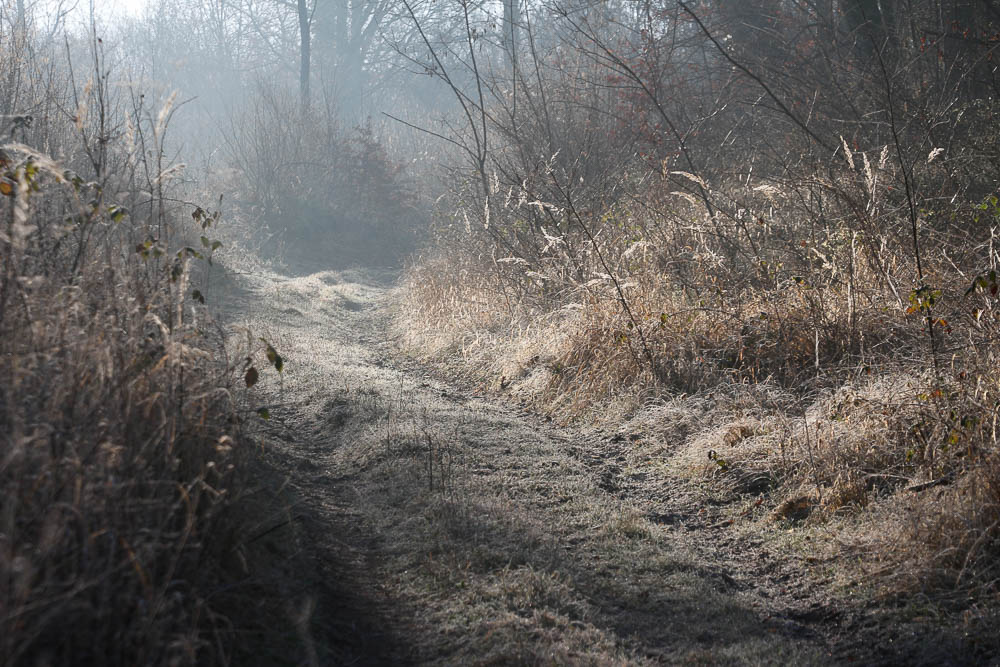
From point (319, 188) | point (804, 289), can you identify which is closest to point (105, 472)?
point (804, 289)

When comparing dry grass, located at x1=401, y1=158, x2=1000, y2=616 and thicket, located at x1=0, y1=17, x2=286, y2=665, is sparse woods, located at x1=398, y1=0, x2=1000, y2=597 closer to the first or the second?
dry grass, located at x1=401, y1=158, x2=1000, y2=616

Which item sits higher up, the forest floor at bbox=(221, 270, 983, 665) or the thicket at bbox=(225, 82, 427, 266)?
the thicket at bbox=(225, 82, 427, 266)

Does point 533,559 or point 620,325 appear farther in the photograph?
point 620,325

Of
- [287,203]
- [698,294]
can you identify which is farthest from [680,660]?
[287,203]

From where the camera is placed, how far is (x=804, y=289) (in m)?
6.02

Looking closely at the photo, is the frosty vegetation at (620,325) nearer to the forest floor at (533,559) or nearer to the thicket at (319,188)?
the forest floor at (533,559)

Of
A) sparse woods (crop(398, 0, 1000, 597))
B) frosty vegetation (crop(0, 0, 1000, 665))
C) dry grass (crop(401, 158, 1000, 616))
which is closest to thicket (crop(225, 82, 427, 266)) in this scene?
frosty vegetation (crop(0, 0, 1000, 665))

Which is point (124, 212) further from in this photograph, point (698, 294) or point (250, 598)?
point (698, 294)

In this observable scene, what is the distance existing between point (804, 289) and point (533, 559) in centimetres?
338

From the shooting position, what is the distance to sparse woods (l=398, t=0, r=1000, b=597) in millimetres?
4006

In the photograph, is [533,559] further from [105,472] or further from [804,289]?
[804,289]

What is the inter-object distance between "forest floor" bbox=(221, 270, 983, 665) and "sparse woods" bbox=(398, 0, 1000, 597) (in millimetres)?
375

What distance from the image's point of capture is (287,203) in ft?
75.9

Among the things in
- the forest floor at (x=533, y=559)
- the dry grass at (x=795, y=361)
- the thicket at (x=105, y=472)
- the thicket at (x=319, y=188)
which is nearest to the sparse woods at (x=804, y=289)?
the dry grass at (x=795, y=361)
